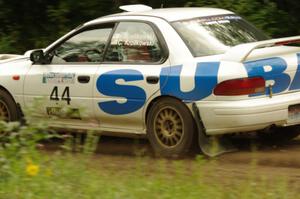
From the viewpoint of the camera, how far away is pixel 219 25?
907 centimetres

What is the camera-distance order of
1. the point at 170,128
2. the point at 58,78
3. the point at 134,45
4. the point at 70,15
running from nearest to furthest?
the point at 170,128
the point at 134,45
the point at 58,78
the point at 70,15

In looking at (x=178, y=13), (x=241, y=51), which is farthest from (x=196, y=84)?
(x=178, y=13)

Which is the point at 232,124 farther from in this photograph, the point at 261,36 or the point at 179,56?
the point at 261,36

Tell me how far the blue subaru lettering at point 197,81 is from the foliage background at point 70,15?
4476 mm

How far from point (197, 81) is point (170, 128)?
0.68m

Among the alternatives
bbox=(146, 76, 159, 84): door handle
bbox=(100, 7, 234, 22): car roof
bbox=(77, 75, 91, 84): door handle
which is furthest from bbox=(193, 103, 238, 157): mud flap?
bbox=(77, 75, 91, 84): door handle

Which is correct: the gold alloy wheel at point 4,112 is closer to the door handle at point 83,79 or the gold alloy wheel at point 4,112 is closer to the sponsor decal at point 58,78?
the sponsor decal at point 58,78

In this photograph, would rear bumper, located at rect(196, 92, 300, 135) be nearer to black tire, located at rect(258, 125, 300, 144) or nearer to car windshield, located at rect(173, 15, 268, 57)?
car windshield, located at rect(173, 15, 268, 57)

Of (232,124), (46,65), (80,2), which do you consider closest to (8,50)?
(80,2)

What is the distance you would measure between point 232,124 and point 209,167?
62 cm

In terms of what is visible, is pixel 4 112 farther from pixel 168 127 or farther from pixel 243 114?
pixel 243 114

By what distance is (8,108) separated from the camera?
33.0 feet

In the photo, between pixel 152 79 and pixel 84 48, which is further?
pixel 84 48

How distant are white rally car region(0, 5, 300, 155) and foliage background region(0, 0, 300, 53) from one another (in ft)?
11.3
